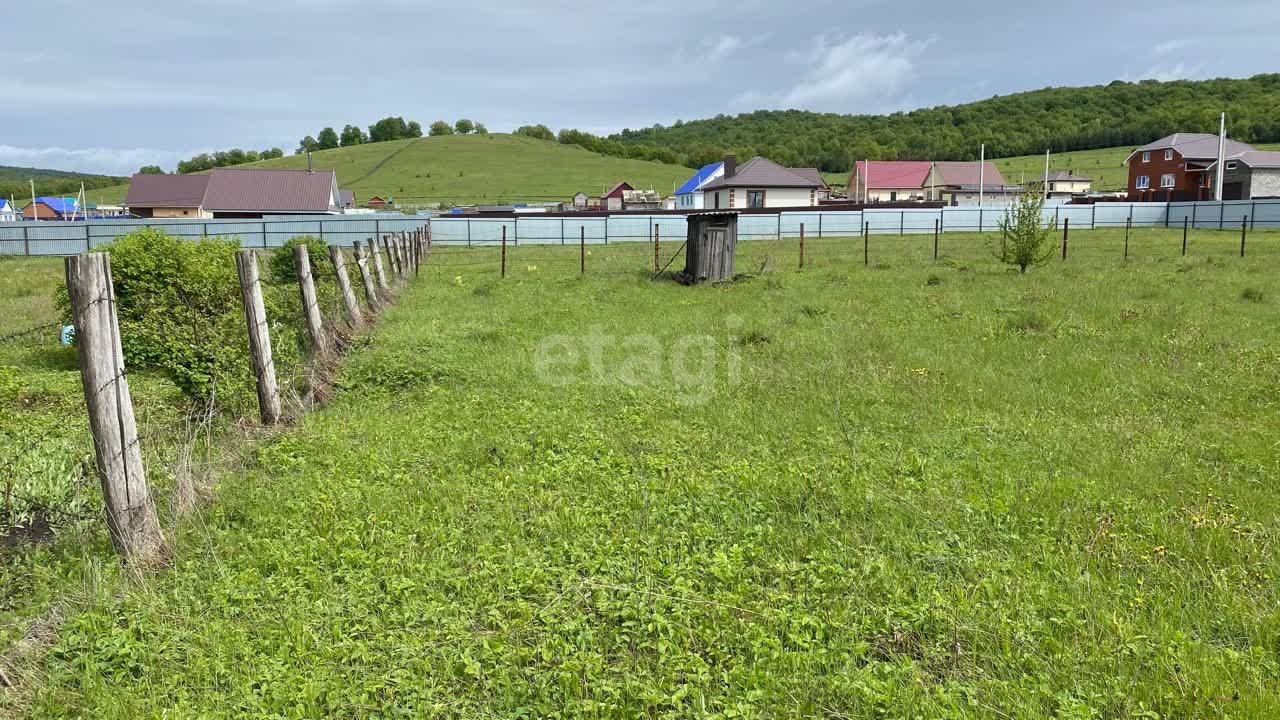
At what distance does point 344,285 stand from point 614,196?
81.8 metres

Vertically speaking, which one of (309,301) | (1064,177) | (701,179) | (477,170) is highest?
(477,170)

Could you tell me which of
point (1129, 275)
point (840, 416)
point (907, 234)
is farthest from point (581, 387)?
point (907, 234)

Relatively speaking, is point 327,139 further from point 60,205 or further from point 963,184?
point 963,184

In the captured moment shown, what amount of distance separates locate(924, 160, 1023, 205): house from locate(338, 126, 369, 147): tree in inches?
4347

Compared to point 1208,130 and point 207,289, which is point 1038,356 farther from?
point 1208,130

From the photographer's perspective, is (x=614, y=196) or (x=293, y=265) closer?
(x=293, y=265)

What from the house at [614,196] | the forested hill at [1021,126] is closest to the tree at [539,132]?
the forested hill at [1021,126]

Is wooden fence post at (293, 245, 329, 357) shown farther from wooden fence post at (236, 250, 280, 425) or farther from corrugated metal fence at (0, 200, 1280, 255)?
corrugated metal fence at (0, 200, 1280, 255)

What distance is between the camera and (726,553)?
4203 mm

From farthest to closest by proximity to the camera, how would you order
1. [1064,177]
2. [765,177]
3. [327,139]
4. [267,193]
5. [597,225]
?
1. [327,139]
2. [1064,177]
3. [765,177]
4. [267,193]
5. [597,225]

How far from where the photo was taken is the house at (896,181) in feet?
269

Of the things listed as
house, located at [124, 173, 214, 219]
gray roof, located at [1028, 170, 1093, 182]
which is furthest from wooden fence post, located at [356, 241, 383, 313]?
gray roof, located at [1028, 170, 1093, 182]

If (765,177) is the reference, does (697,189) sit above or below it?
below

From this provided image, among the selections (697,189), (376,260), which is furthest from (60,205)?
(376,260)
